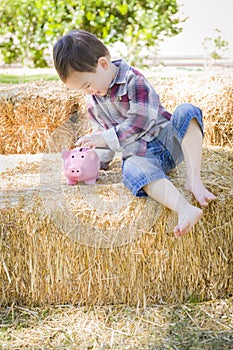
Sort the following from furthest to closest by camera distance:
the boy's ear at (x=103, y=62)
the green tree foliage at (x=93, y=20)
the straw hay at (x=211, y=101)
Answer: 1. the green tree foliage at (x=93, y=20)
2. the straw hay at (x=211, y=101)
3. the boy's ear at (x=103, y=62)

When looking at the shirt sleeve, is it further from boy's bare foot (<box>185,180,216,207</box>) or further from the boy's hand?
boy's bare foot (<box>185,180,216,207</box>)

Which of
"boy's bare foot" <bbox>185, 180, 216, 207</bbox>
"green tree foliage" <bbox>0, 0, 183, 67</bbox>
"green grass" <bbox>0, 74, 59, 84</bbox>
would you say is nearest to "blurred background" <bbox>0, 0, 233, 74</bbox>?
"green tree foliage" <bbox>0, 0, 183, 67</bbox>

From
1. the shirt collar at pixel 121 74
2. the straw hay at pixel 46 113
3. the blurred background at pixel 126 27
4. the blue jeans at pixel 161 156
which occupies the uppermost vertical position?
the shirt collar at pixel 121 74

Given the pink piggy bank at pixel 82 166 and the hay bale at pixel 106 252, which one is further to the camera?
the pink piggy bank at pixel 82 166

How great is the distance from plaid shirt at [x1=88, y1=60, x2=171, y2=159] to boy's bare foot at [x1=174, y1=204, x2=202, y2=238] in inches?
13.6

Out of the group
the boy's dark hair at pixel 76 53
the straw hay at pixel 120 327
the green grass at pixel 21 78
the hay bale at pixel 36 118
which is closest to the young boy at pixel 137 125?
the boy's dark hair at pixel 76 53

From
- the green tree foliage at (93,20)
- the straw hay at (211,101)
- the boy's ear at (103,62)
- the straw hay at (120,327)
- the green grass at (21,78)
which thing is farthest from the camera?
the green tree foliage at (93,20)

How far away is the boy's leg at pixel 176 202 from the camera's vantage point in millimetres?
1869

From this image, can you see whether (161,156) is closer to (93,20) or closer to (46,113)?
(46,113)

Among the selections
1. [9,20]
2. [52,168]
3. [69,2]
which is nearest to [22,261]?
[52,168]

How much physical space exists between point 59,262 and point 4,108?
1.31m

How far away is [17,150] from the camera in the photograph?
3.04 metres

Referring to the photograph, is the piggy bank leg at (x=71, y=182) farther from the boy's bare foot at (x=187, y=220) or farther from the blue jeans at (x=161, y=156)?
the boy's bare foot at (x=187, y=220)

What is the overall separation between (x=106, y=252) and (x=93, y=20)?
4.48 m
